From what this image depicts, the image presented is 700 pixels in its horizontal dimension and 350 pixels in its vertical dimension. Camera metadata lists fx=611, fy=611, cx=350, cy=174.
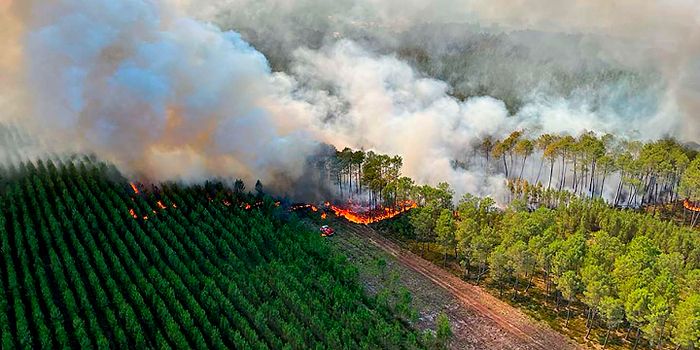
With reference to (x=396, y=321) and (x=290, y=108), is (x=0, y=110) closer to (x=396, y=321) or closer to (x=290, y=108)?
(x=290, y=108)

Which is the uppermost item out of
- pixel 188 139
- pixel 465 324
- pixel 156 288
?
pixel 188 139

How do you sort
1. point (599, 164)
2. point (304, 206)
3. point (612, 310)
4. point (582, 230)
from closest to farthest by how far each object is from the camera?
1. point (612, 310)
2. point (582, 230)
3. point (304, 206)
4. point (599, 164)

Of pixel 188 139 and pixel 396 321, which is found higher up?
pixel 188 139

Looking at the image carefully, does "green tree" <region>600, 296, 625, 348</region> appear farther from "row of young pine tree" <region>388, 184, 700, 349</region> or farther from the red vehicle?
the red vehicle

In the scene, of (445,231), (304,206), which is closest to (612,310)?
(445,231)

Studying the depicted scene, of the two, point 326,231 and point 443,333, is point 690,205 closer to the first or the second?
point 326,231

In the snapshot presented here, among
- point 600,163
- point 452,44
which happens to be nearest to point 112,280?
point 600,163

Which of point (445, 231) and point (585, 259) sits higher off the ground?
point (445, 231)
